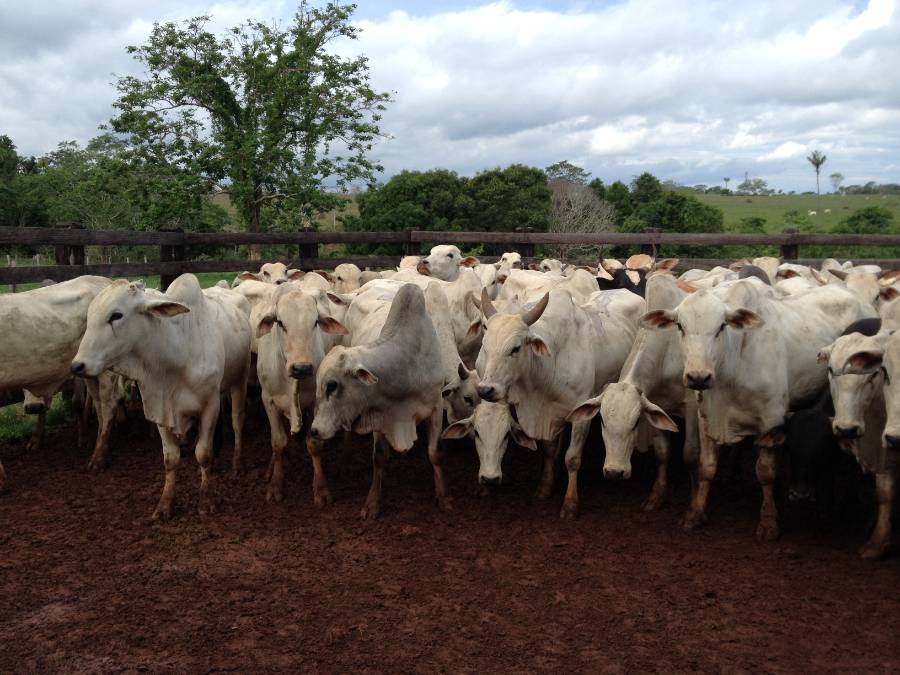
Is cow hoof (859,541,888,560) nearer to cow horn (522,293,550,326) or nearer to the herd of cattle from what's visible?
the herd of cattle

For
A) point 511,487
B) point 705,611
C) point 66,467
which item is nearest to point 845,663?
point 705,611

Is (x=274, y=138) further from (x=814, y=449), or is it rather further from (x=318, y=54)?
(x=814, y=449)

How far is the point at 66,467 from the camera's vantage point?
6840mm

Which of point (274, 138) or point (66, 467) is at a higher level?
point (274, 138)

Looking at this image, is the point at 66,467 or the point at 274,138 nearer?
the point at 66,467

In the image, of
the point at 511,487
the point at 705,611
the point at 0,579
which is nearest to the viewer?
the point at 705,611

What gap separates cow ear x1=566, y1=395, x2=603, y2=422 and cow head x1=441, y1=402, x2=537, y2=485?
506 millimetres

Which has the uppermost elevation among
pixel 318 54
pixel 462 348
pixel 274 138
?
pixel 318 54

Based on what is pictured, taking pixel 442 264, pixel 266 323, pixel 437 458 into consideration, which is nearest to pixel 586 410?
pixel 437 458

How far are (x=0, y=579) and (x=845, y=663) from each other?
15.3 feet

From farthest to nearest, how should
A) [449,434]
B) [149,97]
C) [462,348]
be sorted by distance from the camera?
[149,97] < [462,348] < [449,434]

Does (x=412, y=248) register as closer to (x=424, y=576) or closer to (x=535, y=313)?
(x=535, y=313)

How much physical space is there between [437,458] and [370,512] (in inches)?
25.4

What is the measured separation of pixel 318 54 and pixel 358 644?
1802cm
